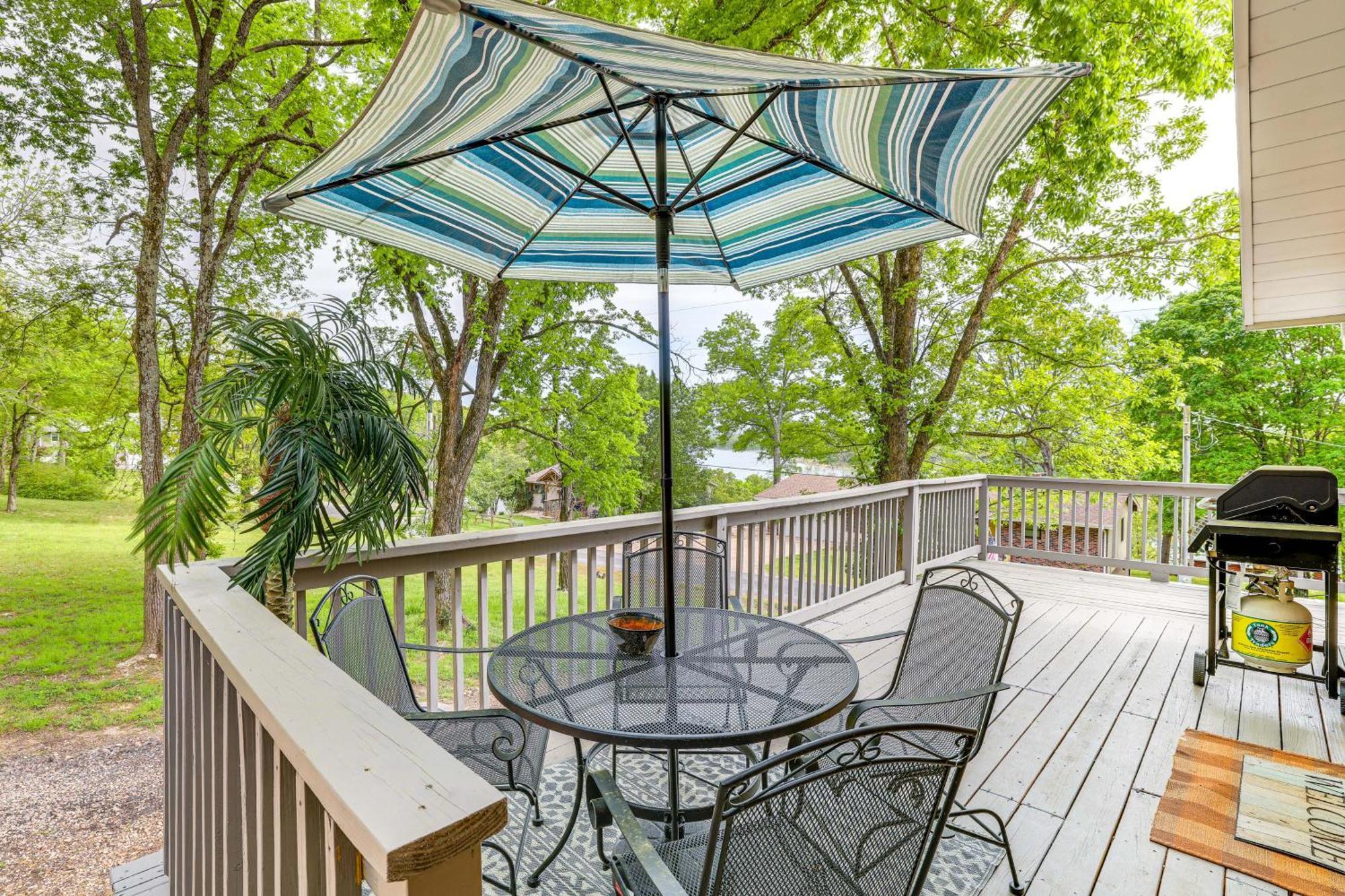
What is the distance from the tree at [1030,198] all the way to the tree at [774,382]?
2.22 feet

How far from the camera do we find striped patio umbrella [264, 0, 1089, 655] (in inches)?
59.3

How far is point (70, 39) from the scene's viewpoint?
634 cm

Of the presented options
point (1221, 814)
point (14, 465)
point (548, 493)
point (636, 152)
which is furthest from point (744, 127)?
point (548, 493)

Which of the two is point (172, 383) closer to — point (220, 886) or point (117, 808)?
point (117, 808)

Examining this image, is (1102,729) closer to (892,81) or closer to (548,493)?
(892,81)

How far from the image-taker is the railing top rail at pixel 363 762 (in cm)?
68

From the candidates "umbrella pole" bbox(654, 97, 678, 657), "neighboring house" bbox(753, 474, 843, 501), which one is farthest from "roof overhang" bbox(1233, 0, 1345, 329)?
"neighboring house" bbox(753, 474, 843, 501)

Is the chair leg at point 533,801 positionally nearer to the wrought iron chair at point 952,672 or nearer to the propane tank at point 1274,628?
the wrought iron chair at point 952,672

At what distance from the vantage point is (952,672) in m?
2.10

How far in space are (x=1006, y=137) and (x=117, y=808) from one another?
7129mm

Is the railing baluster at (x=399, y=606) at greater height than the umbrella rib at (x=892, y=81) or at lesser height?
lesser

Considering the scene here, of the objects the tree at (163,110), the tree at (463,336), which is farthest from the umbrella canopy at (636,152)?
the tree at (463,336)

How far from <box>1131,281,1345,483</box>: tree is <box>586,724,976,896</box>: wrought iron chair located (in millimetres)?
15611

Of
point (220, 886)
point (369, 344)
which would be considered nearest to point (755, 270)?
point (369, 344)
